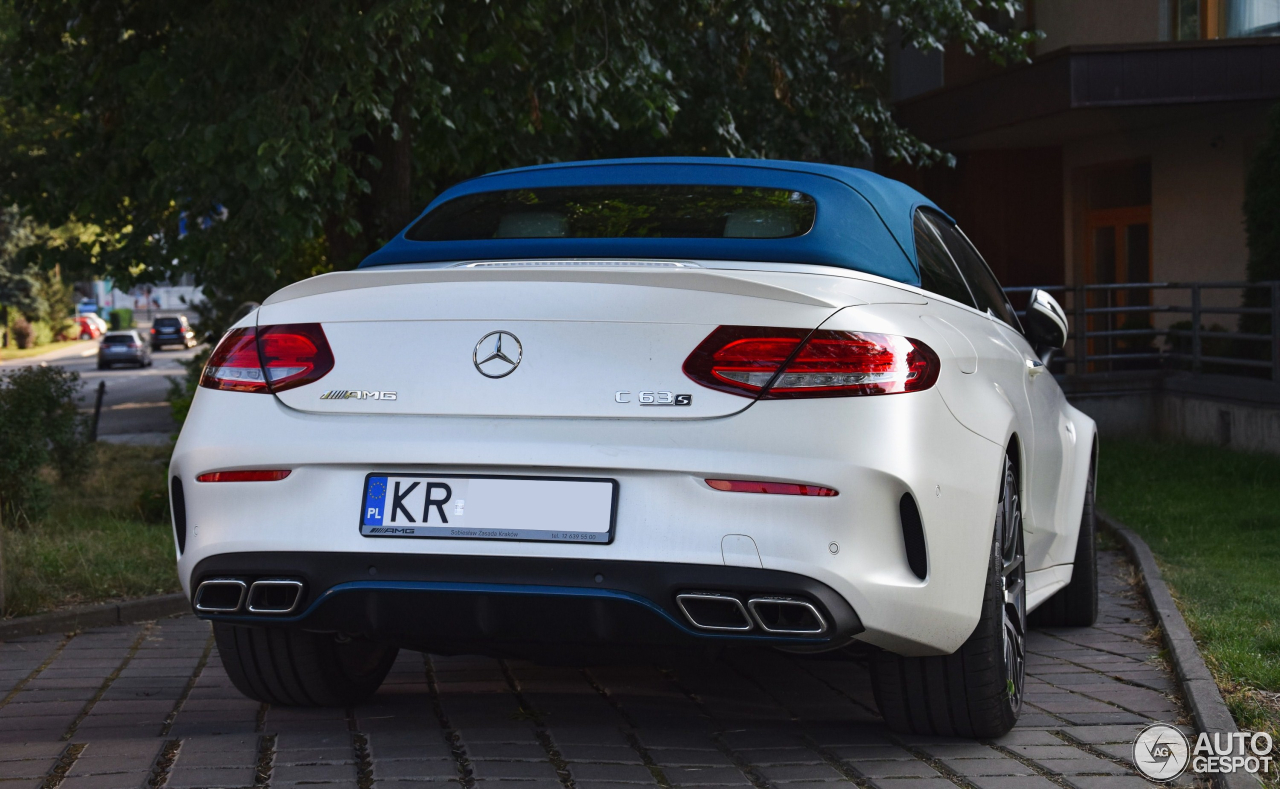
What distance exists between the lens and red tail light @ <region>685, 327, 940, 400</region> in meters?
3.38

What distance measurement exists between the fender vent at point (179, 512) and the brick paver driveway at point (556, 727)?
552 millimetres

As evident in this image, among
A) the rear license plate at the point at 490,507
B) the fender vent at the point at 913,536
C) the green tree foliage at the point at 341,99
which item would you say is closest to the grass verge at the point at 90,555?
the green tree foliage at the point at 341,99

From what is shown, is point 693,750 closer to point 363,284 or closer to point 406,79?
point 363,284

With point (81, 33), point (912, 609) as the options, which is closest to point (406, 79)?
point (81, 33)

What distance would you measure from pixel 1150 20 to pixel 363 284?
16.7 m

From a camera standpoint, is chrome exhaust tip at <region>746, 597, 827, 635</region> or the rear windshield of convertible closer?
chrome exhaust tip at <region>746, 597, 827, 635</region>

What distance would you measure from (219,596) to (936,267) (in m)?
2.24

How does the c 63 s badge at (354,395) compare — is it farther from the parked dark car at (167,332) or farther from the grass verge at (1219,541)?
the parked dark car at (167,332)

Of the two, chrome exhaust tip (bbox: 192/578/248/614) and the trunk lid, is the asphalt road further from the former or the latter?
the trunk lid

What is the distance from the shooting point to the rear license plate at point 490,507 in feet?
11.1

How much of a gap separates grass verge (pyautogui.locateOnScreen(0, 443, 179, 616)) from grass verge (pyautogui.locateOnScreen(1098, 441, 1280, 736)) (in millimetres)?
4366

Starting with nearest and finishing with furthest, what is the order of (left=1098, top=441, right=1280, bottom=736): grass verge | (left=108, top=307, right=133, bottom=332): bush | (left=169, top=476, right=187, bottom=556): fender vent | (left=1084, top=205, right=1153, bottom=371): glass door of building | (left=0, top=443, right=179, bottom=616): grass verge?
(left=169, top=476, right=187, bottom=556): fender vent, (left=1098, top=441, right=1280, bottom=736): grass verge, (left=0, top=443, right=179, bottom=616): grass verge, (left=1084, top=205, right=1153, bottom=371): glass door of building, (left=108, top=307, right=133, bottom=332): bush

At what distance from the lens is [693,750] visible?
3939mm

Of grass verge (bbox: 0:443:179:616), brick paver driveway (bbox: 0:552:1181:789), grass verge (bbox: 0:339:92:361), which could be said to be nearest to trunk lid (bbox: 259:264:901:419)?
brick paver driveway (bbox: 0:552:1181:789)
